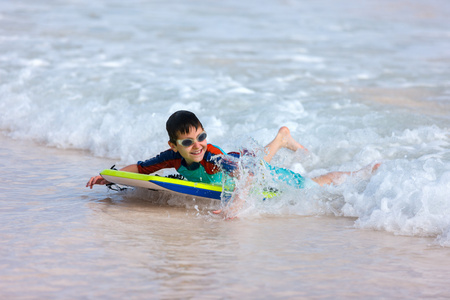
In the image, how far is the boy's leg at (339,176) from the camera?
5.86 metres

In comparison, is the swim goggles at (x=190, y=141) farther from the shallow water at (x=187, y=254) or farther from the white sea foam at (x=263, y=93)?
the white sea foam at (x=263, y=93)

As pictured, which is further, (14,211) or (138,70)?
(138,70)

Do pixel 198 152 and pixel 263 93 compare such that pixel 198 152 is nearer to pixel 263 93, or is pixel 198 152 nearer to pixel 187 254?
pixel 187 254

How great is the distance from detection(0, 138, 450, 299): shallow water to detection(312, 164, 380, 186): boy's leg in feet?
2.97

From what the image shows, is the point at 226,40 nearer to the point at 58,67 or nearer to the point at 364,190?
the point at 58,67

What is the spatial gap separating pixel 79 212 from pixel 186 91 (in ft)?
17.8

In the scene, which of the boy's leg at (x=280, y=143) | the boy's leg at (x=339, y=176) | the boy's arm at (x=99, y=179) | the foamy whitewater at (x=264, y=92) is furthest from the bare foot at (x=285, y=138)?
the boy's arm at (x=99, y=179)

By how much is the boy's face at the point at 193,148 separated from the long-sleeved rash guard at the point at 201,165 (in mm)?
104

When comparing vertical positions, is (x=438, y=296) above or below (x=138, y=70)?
below

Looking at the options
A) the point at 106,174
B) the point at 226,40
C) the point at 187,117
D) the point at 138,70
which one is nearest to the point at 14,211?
the point at 106,174

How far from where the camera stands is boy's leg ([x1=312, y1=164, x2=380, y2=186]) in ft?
19.2

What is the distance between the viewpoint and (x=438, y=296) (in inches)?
128

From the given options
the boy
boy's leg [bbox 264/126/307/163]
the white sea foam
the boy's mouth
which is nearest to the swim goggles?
the boy

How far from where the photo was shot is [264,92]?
10.1 m
